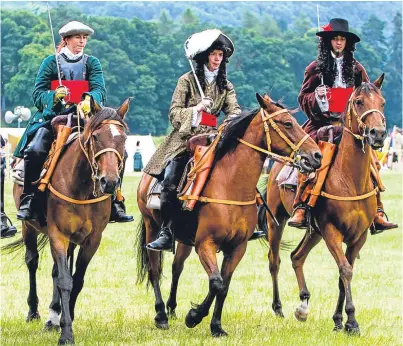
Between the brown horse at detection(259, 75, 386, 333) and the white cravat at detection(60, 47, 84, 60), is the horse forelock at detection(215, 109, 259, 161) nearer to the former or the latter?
the brown horse at detection(259, 75, 386, 333)

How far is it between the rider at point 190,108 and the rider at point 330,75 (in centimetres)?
99

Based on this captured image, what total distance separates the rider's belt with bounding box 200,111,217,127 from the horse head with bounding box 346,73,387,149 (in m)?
1.43

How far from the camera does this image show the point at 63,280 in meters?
12.5

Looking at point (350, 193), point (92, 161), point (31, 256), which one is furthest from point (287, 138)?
point (31, 256)

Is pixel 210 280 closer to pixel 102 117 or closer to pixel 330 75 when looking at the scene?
pixel 102 117

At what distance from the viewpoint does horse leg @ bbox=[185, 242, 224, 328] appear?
12738 mm

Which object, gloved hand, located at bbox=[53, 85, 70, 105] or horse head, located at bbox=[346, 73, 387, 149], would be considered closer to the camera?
horse head, located at bbox=[346, 73, 387, 149]

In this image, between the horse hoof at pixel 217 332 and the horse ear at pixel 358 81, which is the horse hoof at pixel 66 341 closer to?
the horse hoof at pixel 217 332

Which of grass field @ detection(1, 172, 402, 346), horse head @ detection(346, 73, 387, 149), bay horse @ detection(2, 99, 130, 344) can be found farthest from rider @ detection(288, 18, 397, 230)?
bay horse @ detection(2, 99, 130, 344)

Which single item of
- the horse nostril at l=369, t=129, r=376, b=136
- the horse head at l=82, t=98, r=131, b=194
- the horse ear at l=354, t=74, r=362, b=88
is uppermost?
the horse ear at l=354, t=74, r=362, b=88

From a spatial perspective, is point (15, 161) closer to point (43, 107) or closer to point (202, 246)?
point (43, 107)

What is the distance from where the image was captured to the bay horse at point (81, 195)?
12.2 metres

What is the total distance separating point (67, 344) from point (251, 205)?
2.40 meters

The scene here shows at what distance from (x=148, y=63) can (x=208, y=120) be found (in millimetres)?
106508
